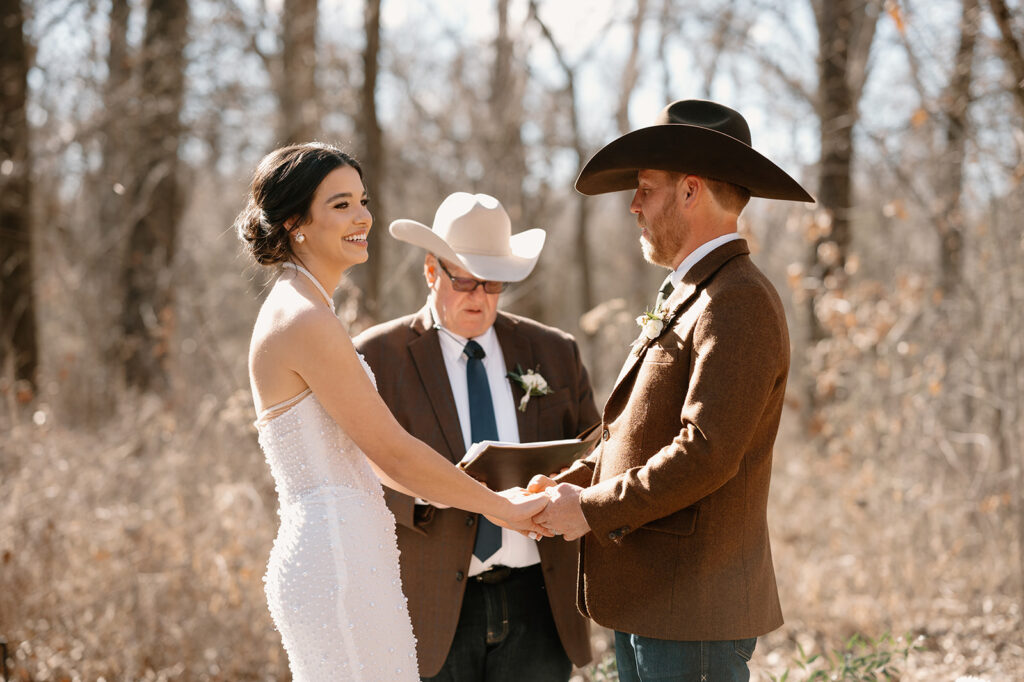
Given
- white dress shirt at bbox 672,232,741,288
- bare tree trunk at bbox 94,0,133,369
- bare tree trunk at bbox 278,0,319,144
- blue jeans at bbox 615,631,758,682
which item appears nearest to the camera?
blue jeans at bbox 615,631,758,682

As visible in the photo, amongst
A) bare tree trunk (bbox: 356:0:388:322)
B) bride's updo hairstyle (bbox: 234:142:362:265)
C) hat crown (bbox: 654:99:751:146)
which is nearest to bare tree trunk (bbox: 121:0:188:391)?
bare tree trunk (bbox: 356:0:388:322)

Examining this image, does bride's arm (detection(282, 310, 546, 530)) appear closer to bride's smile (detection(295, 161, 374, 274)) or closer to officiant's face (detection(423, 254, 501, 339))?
bride's smile (detection(295, 161, 374, 274))

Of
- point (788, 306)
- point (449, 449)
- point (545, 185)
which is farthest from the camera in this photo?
point (788, 306)

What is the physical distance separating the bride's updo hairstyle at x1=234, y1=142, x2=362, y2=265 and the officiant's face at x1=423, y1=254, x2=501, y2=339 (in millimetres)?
845

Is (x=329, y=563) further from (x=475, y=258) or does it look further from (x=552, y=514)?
(x=475, y=258)

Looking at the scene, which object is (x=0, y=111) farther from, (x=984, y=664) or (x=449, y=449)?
(x=984, y=664)

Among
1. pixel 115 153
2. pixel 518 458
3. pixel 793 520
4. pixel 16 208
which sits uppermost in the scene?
pixel 115 153

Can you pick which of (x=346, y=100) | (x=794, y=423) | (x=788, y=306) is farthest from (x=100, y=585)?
(x=788, y=306)

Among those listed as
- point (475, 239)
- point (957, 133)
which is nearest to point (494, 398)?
point (475, 239)

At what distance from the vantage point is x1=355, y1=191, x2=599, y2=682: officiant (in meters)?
3.29

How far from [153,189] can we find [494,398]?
844 cm

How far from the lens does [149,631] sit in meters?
5.01

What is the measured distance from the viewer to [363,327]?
5.70m

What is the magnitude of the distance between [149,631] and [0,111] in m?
4.95
